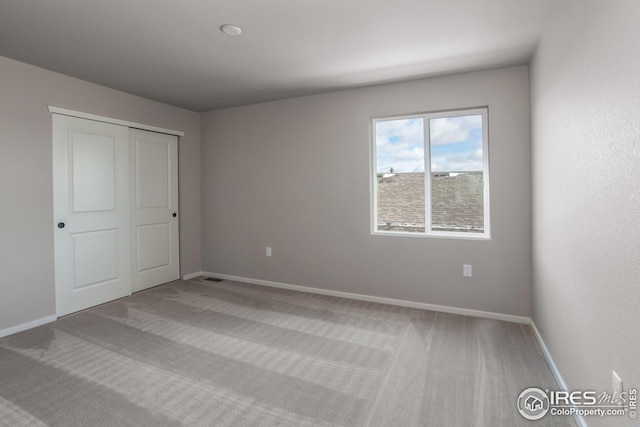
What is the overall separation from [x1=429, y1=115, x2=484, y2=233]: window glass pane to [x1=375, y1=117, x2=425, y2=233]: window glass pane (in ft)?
0.46

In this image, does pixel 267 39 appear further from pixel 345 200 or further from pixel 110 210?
pixel 110 210

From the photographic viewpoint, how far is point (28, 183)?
3.05m

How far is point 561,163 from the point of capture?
205cm

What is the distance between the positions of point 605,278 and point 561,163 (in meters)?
0.90

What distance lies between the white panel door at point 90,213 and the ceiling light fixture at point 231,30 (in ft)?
7.06

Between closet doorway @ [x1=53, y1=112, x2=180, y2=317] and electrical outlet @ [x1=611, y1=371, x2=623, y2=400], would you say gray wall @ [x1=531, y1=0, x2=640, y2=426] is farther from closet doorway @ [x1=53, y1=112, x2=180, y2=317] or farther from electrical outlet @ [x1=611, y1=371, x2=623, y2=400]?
closet doorway @ [x1=53, y1=112, x2=180, y2=317]

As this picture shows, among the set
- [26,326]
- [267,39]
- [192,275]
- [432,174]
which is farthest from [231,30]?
[192,275]

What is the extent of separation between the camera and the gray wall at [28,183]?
Answer: 9.53ft

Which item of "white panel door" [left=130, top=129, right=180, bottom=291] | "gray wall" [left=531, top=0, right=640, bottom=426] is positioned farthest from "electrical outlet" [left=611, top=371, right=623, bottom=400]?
"white panel door" [left=130, top=129, right=180, bottom=291]

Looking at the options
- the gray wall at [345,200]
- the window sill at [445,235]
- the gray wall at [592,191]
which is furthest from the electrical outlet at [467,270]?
the gray wall at [592,191]

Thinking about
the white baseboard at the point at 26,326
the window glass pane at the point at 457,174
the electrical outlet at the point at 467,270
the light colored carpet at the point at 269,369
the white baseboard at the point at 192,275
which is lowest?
the light colored carpet at the point at 269,369

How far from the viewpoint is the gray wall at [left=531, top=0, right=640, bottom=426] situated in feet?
3.98

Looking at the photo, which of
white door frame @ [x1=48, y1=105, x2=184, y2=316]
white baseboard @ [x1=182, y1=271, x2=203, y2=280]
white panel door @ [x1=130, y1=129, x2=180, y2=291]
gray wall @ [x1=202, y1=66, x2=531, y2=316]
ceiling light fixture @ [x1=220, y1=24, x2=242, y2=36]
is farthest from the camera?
white baseboard @ [x1=182, y1=271, x2=203, y2=280]

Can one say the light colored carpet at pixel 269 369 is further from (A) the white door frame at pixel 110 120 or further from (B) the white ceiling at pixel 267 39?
(B) the white ceiling at pixel 267 39
